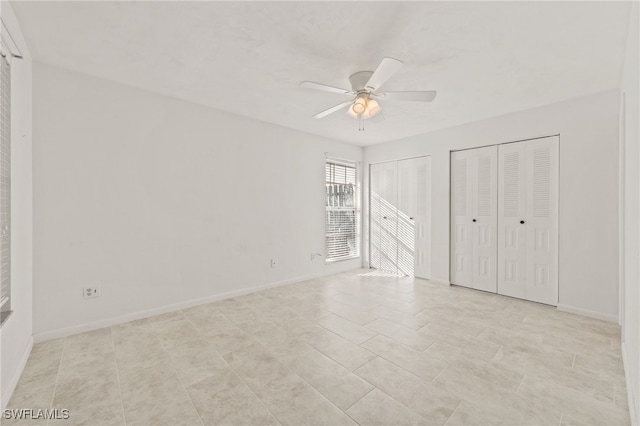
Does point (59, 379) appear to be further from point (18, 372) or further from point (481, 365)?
point (481, 365)

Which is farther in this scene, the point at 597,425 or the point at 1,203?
the point at 1,203

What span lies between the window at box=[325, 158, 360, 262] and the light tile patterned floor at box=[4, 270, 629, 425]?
Result: 2.05 meters

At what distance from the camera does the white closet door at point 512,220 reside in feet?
12.3

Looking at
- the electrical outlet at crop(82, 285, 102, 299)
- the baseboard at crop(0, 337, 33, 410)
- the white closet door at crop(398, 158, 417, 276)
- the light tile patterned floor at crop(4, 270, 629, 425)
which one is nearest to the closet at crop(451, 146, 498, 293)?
the white closet door at crop(398, 158, 417, 276)

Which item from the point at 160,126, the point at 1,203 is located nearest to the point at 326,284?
the point at 160,126

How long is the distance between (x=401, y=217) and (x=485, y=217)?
140 cm

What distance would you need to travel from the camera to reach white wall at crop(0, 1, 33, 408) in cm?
185

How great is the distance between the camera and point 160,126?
321cm

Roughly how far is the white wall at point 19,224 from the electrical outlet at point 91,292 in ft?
1.26

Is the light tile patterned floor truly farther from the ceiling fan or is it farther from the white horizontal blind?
the ceiling fan

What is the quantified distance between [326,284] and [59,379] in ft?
10.3

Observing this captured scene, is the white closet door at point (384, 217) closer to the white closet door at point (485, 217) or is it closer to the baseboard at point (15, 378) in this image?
the white closet door at point (485, 217)

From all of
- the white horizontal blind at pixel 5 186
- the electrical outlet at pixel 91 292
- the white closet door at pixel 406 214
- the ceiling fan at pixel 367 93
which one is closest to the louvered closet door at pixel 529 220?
the white closet door at pixel 406 214

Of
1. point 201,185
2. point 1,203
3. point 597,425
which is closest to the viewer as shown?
point 597,425
